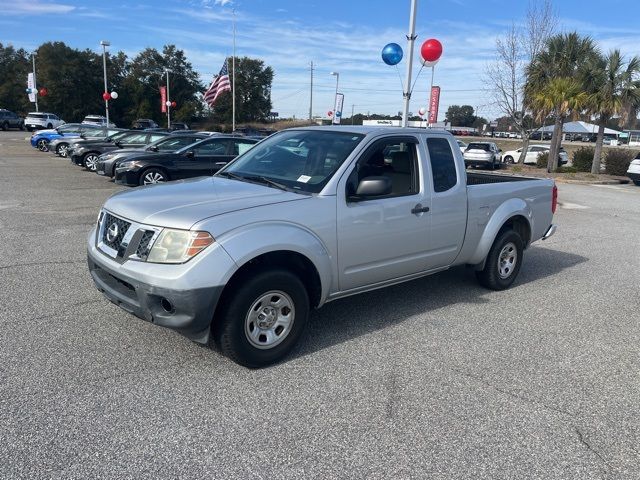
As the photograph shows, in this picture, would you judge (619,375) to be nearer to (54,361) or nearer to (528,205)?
(528,205)

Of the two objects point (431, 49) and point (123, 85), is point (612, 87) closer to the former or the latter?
point (431, 49)

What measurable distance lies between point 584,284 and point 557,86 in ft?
68.6

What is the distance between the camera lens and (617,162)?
2569 cm

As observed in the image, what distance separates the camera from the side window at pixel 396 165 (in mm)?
4695

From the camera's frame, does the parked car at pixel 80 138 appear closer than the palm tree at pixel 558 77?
Yes

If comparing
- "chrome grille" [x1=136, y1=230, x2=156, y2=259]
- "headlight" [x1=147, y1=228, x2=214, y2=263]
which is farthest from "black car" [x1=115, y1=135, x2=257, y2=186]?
"headlight" [x1=147, y1=228, x2=214, y2=263]

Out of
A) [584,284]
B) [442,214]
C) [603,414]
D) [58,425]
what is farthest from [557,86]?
[58,425]

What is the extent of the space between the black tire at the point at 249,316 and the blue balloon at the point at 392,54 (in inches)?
364

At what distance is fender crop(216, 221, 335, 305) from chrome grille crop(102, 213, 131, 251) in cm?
86

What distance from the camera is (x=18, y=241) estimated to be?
24.3 feet

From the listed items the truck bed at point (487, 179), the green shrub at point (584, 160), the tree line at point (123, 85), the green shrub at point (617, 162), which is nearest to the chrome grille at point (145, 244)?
the truck bed at point (487, 179)

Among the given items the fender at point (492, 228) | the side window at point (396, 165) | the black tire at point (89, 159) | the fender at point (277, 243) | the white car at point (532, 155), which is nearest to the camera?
the fender at point (277, 243)

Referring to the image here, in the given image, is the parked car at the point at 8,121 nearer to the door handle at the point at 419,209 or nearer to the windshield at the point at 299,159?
the windshield at the point at 299,159

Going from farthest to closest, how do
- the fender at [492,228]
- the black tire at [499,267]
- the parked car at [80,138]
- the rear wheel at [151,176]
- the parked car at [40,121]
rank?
the parked car at [40,121]
the parked car at [80,138]
the rear wheel at [151,176]
the black tire at [499,267]
the fender at [492,228]
